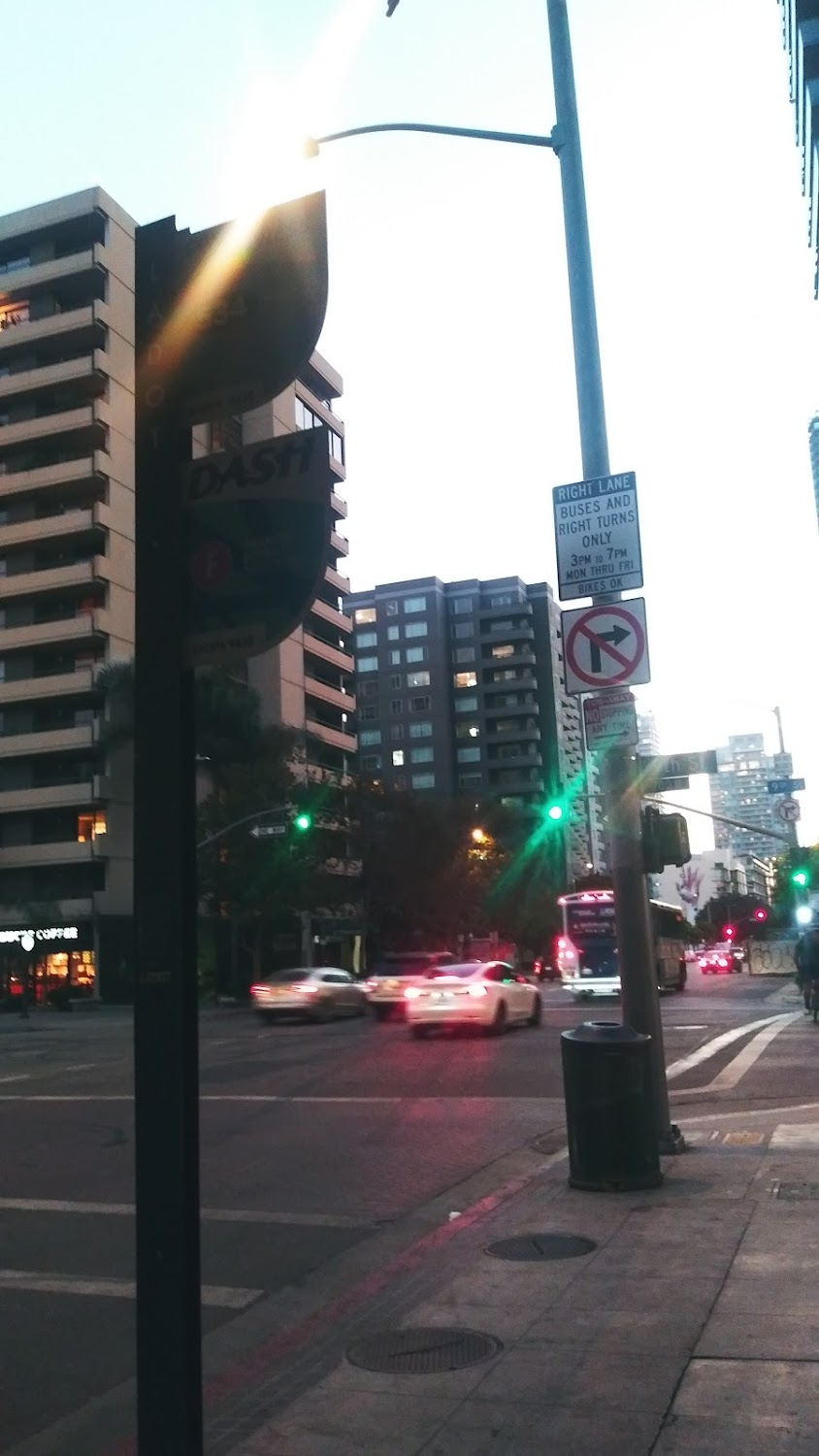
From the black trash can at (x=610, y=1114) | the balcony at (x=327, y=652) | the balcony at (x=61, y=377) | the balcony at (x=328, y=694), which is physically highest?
the balcony at (x=61, y=377)

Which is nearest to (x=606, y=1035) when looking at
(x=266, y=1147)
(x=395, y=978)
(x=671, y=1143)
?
(x=671, y=1143)

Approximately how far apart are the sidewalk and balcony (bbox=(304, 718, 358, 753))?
206 ft

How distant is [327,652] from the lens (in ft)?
247

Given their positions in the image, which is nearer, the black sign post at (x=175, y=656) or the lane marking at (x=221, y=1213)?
the black sign post at (x=175, y=656)

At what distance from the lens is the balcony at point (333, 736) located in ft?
238

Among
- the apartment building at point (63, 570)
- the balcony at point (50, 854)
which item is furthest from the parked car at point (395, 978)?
the balcony at point (50, 854)

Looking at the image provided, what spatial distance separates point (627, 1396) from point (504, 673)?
116m

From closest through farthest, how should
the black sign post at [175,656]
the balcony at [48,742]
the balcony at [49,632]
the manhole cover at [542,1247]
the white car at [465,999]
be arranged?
1. the black sign post at [175,656]
2. the manhole cover at [542,1247]
3. the white car at [465,999]
4. the balcony at [48,742]
5. the balcony at [49,632]

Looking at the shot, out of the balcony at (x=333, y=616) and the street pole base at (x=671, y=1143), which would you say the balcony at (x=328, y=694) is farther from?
the street pole base at (x=671, y=1143)

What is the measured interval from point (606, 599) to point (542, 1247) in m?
A: 5.24

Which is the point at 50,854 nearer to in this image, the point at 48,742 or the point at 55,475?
the point at 48,742

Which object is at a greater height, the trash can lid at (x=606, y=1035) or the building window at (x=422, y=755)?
the building window at (x=422, y=755)

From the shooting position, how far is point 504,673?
120125mm

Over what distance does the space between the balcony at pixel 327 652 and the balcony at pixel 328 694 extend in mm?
1348
